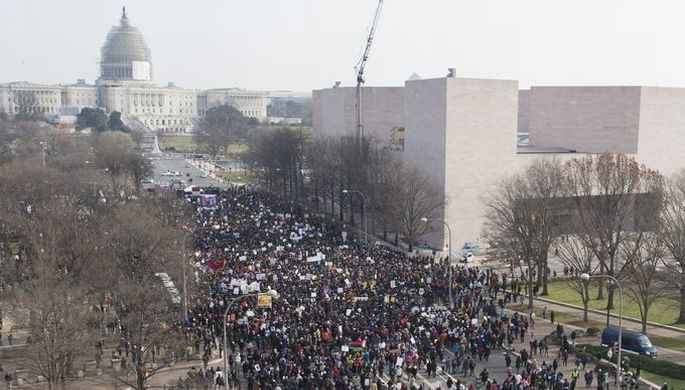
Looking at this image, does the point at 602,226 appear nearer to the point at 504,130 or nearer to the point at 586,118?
the point at 504,130

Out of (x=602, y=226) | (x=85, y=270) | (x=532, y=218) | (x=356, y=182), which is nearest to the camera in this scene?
(x=85, y=270)

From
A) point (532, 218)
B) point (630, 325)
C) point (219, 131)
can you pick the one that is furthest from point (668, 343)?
point (219, 131)

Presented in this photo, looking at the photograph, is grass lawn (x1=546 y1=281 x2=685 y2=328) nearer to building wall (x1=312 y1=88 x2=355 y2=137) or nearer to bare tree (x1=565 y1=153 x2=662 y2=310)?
bare tree (x1=565 y1=153 x2=662 y2=310)

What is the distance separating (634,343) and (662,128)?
43.5 m

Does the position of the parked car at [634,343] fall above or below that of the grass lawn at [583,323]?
above

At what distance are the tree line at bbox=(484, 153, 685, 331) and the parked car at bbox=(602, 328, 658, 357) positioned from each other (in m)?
3.59

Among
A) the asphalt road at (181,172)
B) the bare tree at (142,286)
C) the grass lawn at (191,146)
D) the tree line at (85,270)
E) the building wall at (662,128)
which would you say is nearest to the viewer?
the tree line at (85,270)

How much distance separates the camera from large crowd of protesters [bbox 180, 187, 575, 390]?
2872 cm

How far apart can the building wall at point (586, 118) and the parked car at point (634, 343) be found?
1576 inches

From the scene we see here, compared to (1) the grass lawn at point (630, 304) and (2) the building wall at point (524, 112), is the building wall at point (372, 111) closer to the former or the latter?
(2) the building wall at point (524, 112)

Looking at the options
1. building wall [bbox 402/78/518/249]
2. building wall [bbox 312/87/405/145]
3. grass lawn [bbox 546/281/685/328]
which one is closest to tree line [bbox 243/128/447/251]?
building wall [bbox 402/78/518/249]

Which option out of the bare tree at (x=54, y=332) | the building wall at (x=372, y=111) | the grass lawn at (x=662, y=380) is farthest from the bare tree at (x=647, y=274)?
the building wall at (x=372, y=111)

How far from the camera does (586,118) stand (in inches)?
2778

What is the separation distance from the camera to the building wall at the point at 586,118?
68.1m
